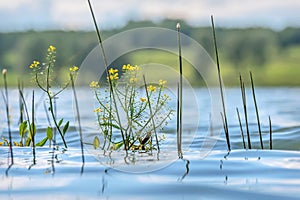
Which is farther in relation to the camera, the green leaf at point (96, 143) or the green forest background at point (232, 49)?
the green forest background at point (232, 49)

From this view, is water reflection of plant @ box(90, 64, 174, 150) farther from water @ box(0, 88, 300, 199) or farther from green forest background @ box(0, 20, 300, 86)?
green forest background @ box(0, 20, 300, 86)

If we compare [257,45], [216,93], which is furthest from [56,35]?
[216,93]

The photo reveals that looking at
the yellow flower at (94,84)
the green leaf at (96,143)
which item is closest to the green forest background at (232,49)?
the green leaf at (96,143)

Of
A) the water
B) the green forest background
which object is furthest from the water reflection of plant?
the green forest background

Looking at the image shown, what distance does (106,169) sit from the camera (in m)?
4.00

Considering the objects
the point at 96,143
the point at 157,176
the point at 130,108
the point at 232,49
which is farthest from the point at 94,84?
the point at 232,49

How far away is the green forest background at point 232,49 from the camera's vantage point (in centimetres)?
5309

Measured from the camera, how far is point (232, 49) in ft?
217

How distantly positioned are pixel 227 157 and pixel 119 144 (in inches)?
39.2

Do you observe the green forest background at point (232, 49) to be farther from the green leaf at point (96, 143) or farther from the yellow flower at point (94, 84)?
the yellow flower at point (94, 84)

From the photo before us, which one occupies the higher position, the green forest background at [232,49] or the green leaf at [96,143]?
the green forest background at [232,49]

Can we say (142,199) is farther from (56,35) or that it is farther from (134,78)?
(56,35)

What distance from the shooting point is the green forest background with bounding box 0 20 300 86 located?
174ft

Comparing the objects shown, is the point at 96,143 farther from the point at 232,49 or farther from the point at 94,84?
the point at 232,49
